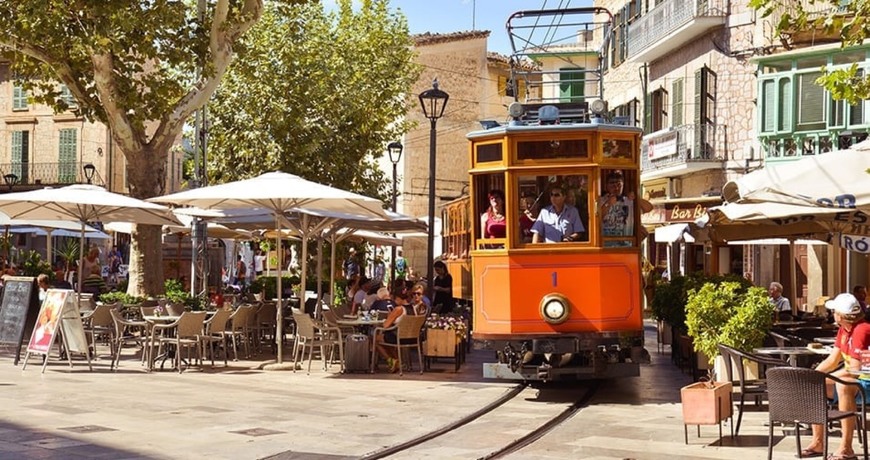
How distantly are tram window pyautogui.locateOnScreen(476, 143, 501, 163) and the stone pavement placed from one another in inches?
107

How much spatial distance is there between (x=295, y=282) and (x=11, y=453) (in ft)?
76.2

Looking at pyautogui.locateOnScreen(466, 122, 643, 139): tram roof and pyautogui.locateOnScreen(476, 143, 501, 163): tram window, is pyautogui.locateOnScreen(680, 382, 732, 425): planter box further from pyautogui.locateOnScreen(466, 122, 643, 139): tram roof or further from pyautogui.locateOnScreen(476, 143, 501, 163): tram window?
pyautogui.locateOnScreen(476, 143, 501, 163): tram window

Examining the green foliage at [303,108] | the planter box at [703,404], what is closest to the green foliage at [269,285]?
the green foliage at [303,108]

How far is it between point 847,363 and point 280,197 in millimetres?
8311

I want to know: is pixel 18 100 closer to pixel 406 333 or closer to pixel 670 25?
pixel 670 25

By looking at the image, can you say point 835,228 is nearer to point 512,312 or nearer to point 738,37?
point 512,312

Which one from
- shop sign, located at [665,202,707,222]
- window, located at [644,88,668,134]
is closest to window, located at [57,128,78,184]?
window, located at [644,88,668,134]

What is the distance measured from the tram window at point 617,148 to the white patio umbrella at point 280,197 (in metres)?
3.30

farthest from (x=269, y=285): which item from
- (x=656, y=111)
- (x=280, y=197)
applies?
(x=280, y=197)

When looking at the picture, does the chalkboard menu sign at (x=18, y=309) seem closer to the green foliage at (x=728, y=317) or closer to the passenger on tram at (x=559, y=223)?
the passenger on tram at (x=559, y=223)

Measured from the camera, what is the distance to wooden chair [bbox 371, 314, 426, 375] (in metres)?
17.2

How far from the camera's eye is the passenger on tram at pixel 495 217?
14891mm

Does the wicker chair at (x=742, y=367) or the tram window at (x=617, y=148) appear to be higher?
the tram window at (x=617, y=148)

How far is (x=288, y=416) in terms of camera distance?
42.0ft
